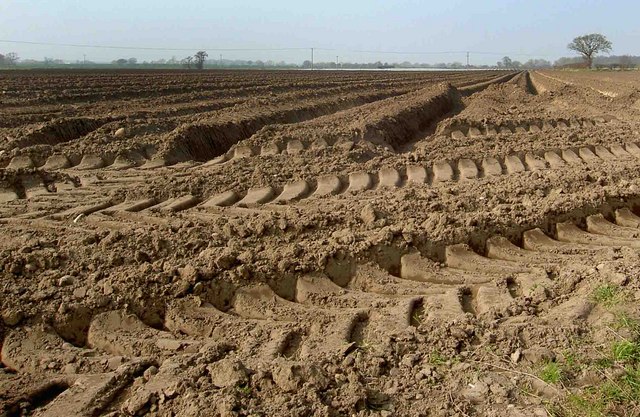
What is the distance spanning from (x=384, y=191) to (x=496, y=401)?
3.89 m

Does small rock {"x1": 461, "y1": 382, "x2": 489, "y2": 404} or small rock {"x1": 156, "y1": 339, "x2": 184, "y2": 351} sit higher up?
small rock {"x1": 461, "y1": 382, "x2": 489, "y2": 404}

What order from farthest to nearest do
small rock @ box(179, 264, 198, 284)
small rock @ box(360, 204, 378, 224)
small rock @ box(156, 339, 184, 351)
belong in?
small rock @ box(360, 204, 378, 224) < small rock @ box(179, 264, 198, 284) < small rock @ box(156, 339, 184, 351)

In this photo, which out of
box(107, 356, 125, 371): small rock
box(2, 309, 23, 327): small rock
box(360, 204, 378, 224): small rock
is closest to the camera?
box(107, 356, 125, 371): small rock

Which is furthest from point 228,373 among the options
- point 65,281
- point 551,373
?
point 65,281

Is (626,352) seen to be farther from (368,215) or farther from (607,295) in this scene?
(368,215)

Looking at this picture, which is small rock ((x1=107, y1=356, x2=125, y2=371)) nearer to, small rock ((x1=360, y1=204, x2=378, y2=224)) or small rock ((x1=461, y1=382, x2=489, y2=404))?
small rock ((x1=461, y1=382, x2=489, y2=404))

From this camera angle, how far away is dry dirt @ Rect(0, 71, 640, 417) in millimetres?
2756

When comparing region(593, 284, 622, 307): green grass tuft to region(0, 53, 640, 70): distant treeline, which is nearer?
region(593, 284, 622, 307): green grass tuft

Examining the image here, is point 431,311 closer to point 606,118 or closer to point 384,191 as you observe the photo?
point 384,191

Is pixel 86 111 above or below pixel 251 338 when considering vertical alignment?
above

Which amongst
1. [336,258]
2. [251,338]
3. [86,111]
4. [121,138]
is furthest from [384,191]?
[86,111]

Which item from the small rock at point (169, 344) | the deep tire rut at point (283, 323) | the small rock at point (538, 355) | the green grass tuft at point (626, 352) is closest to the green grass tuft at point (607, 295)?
the deep tire rut at point (283, 323)

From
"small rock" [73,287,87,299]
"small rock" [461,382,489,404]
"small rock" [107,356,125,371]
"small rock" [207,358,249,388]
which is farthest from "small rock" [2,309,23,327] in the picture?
"small rock" [461,382,489,404]

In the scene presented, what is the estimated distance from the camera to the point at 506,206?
5.23 m
